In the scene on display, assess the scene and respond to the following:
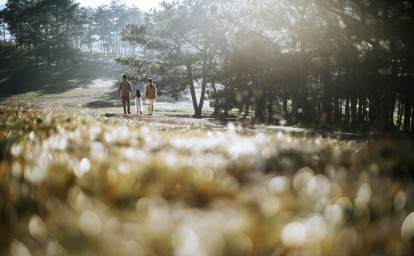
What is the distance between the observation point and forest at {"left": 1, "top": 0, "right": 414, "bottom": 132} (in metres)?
23.9

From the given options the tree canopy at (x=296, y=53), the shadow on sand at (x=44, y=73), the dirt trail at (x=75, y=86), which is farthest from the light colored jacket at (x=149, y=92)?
the shadow on sand at (x=44, y=73)

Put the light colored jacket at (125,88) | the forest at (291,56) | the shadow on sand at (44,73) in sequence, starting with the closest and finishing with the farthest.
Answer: the light colored jacket at (125,88)
the forest at (291,56)
the shadow on sand at (44,73)

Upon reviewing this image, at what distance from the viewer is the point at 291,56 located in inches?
1292

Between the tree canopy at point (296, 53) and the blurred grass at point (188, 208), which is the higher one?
the tree canopy at point (296, 53)

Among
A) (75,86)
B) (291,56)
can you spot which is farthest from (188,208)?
(75,86)

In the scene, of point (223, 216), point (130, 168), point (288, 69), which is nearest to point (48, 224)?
point (223, 216)

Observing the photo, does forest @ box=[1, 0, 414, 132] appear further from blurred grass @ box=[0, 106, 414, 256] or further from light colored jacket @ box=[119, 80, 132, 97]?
blurred grass @ box=[0, 106, 414, 256]

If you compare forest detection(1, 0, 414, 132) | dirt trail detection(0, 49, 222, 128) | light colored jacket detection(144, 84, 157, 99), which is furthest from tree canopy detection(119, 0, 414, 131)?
dirt trail detection(0, 49, 222, 128)

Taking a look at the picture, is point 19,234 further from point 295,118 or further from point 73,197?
point 295,118

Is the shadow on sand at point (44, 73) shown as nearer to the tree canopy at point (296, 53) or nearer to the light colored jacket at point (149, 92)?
Result: the tree canopy at point (296, 53)

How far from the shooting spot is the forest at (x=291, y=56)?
23.9 meters

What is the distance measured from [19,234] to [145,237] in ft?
1.53

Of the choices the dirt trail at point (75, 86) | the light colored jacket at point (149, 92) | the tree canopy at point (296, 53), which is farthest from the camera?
the dirt trail at point (75, 86)

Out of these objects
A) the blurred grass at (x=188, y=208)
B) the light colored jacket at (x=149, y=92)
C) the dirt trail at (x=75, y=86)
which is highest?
the dirt trail at (x=75, y=86)
